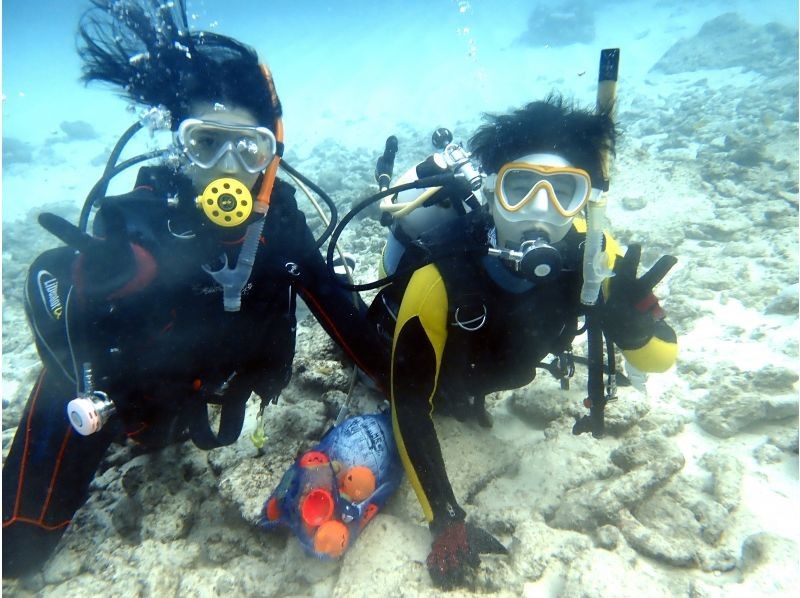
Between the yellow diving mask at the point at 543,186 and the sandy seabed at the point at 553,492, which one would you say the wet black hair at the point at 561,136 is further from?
the sandy seabed at the point at 553,492

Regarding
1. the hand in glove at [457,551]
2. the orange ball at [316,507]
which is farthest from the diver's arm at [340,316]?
the hand in glove at [457,551]

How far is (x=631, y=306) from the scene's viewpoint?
2523 millimetres

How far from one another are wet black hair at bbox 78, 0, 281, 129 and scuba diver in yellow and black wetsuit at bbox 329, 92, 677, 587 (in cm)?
123

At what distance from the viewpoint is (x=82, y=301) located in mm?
2082

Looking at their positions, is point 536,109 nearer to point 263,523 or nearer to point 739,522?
point 739,522

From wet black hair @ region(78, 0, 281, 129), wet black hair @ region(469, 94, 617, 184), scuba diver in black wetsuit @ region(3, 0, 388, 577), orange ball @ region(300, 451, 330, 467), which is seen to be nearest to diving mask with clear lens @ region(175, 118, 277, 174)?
scuba diver in black wetsuit @ region(3, 0, 388, 577)

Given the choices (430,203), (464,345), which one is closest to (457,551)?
(464,345)

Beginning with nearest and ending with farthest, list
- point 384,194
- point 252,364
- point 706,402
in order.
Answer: point 384,194 < point 252,364 < point 706,402

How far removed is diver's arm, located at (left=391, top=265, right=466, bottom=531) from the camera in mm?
2414

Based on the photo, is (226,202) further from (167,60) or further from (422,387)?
(422,387)

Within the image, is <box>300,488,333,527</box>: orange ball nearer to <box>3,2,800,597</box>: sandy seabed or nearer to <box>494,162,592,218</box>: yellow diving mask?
<box>3,2,800,597</box>: sandy seabed

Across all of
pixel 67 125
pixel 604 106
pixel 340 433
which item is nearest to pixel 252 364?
pixel 340 433

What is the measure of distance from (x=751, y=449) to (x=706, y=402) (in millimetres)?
481

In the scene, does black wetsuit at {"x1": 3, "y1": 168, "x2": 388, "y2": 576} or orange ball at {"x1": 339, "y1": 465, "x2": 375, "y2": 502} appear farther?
orange ball at {"x1": 339, "y1": 465, "x2": 375, "y2": 502}
